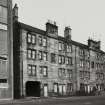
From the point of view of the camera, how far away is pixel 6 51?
4025cm

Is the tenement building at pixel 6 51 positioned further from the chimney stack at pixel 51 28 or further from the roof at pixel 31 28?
the chimney stack at pixel 51 28

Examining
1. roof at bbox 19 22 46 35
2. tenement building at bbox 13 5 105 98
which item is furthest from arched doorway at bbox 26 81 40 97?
roof at bbox 19 22 46 35

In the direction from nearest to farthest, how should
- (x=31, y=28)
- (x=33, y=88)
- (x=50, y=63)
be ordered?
(x=31, y=28)
(x=33, y=88)
(x=50, y=63)

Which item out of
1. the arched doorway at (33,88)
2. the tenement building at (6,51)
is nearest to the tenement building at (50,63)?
the arched doorway at (33,88)

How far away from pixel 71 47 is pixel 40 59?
11.0m

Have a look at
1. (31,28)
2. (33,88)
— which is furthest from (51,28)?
(33,88)

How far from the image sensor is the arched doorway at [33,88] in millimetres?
48434

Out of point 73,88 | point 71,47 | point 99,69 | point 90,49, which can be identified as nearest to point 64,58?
point 71,47

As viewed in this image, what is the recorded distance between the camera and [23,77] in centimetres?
4462

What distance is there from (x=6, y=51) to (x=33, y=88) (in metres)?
11.9

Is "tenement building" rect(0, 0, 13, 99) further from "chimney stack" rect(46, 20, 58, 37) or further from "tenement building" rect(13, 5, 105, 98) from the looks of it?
"chimney stack" rect(46, 20, 58, 37)

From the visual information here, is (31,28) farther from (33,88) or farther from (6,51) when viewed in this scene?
(33,88)

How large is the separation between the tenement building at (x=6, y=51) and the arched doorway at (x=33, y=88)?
846 centimetres

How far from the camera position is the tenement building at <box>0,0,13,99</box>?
3944cm
